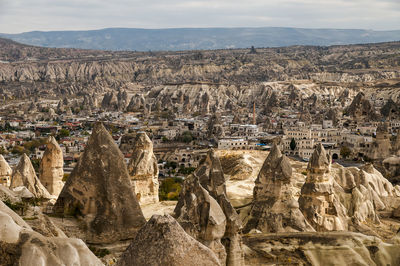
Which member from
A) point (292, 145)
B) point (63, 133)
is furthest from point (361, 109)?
point (63, 133)

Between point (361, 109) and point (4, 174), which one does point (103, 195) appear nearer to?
point (4, 174)

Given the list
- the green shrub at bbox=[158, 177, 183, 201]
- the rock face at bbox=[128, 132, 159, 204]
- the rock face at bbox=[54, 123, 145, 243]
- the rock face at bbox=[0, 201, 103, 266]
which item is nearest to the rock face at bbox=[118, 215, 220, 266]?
the rock face at bbox=[0, 201, 103, 266]

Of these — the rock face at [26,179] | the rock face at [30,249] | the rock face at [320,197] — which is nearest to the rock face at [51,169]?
the rock face at [26,179]

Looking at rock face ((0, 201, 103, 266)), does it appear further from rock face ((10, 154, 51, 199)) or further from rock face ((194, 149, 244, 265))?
rock face ((10, 154, 51, 199))

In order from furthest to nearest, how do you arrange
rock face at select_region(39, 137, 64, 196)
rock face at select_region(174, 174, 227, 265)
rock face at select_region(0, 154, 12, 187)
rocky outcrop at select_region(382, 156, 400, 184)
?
rocky outcrop at select_region(382, 156, 400, 184)
rock face at select_region(39, 137, 64, 196)
rock face at select_region(0, 154, 12, 187)
rock face at select_region(174, 174, 227, 265)

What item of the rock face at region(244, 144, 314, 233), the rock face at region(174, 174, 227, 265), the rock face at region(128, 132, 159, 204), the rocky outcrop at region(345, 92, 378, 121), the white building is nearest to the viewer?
the rock face at region(174, 174, 227, 265)

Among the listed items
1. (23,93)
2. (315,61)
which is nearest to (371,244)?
(23,93)
